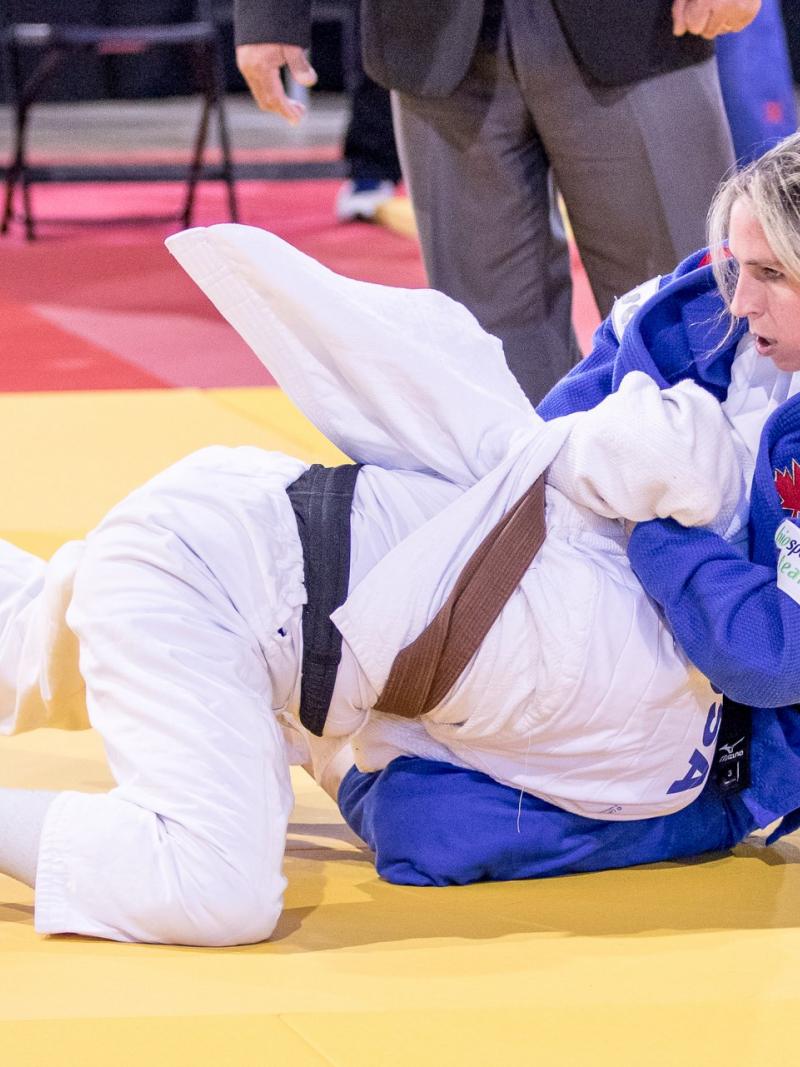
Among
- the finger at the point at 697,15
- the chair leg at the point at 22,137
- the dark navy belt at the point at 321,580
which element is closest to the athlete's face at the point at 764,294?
the dark navy belt at the point at 321,580

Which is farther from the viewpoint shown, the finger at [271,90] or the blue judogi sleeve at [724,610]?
the finger at [271,90]

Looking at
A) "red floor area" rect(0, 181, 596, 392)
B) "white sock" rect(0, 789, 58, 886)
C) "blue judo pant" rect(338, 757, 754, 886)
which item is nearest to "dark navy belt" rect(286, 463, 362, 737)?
"blue judo pant" rect(338, 757, 754, 886)

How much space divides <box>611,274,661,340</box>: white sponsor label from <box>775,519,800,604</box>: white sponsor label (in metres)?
0.31

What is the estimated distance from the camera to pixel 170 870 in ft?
4.88

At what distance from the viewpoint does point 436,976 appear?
1.43 meters

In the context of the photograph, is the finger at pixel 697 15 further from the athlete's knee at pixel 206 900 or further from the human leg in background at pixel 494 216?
the athlete's knee at pixel 206 900

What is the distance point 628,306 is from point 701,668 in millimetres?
438

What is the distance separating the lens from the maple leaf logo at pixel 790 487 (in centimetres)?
162

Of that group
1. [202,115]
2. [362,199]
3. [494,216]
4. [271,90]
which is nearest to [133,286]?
[202,115]

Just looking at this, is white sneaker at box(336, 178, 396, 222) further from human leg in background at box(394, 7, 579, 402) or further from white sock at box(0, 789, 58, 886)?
white sock at box(0, 789, 58, 886)

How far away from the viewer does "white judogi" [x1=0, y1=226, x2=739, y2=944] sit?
1.51m

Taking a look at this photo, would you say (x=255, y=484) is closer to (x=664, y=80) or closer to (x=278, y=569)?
(x=278, y=569)

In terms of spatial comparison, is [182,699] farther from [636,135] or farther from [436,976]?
[636,135]

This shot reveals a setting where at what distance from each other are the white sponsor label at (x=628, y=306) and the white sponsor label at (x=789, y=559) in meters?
0.31
